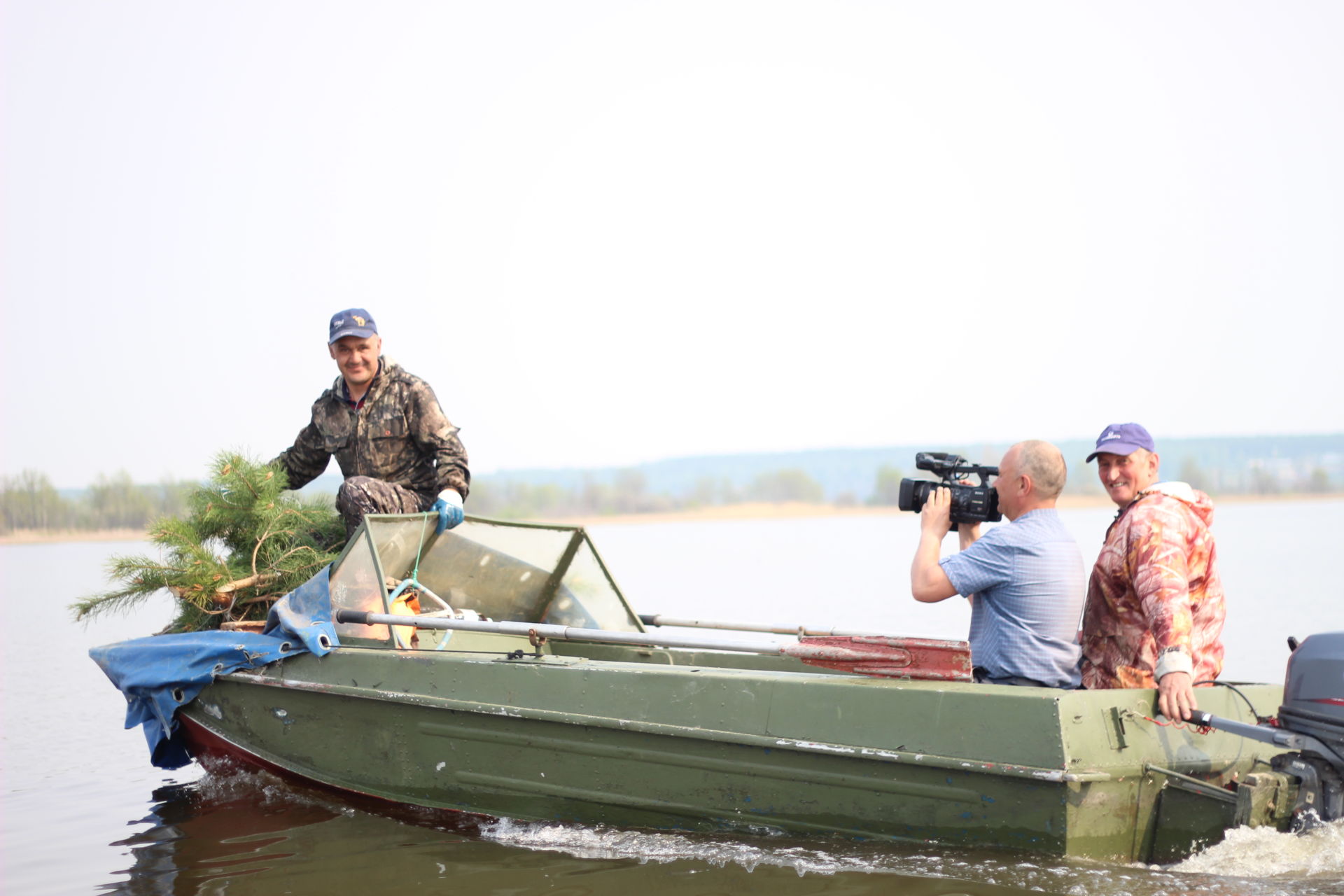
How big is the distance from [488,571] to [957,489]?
2.83m

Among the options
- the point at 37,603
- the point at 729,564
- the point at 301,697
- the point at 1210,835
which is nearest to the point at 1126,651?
the point at 1210,835

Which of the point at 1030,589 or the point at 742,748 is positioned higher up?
the point at 1030,589

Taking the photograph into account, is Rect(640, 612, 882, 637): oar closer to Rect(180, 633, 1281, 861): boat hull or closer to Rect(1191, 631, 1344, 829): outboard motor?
Rect(180, 633, 1281, 861): boat hull

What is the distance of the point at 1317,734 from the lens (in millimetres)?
3816

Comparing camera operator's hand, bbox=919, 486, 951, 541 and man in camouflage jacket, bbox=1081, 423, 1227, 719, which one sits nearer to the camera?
man in camouflage jacket, bbox=1081, 423, 1227, 719

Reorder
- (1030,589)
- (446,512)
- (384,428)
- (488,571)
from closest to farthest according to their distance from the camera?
(1030,589) < (446,512) < (488,571) < (384,428)

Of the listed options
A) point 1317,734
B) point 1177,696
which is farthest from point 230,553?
point 1317,734

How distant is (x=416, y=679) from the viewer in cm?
505

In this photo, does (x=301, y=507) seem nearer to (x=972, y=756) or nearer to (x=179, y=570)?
(x=179, y=570)

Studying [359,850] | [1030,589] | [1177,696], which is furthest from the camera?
[359,850]

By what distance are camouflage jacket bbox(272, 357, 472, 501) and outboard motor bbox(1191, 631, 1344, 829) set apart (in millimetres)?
4007

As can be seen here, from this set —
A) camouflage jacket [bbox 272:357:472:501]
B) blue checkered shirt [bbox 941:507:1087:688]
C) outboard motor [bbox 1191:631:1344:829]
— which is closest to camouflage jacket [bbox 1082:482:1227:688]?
blue checkered shirt [bbox 941:507:1087:688]

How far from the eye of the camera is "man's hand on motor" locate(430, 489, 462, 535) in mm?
5938

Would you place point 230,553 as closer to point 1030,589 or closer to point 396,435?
point 396,435
